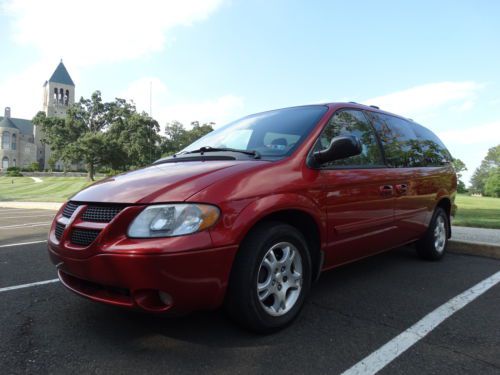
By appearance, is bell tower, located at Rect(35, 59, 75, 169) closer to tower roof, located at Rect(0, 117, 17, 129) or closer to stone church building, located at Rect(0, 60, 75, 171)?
stone church building, located at Rect(0, 60, 75, 171)

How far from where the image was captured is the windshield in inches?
127

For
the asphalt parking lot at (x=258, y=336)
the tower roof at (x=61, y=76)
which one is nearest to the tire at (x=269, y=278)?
the asphalt parking lot at (x=258, y=336)

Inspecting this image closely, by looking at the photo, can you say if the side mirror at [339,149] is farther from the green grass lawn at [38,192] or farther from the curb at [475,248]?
the green grass lawn at [38,192]

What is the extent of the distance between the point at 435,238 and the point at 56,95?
112987 mm

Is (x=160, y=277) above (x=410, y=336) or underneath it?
above

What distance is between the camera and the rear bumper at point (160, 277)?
2238 mm

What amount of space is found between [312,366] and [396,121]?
10.7 ft

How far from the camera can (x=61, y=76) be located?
103m

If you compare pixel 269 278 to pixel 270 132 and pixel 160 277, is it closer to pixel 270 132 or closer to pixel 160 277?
pixel 160 277

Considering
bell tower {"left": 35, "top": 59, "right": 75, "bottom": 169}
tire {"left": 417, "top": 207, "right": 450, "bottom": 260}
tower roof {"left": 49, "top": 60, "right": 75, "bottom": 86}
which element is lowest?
tire {"left": 417, "top": 207, "right": 450, "bottom": 260}

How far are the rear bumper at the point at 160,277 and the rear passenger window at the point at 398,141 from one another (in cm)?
244

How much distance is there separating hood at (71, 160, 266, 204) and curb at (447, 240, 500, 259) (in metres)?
4.06

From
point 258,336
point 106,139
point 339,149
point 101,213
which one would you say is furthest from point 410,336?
point 106,139

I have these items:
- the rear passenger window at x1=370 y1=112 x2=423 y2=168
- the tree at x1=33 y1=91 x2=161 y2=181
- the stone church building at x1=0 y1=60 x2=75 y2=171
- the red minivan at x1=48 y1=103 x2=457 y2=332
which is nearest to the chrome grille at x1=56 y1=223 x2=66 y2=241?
the red minivan at x1=48 y1=103 x2=457 y2=332
